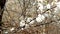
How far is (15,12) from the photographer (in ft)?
7.93

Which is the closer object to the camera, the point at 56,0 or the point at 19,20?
the point at 19,20

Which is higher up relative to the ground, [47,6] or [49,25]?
[47,6]

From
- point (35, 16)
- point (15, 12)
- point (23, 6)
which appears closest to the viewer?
point (23, 6)

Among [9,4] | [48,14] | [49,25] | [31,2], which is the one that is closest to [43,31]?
[49,25]

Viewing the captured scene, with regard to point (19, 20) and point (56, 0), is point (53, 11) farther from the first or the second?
point (19, 20)

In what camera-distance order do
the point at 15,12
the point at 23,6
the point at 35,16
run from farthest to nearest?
the point at 15,12
the point at 35,16
the point at 23,6

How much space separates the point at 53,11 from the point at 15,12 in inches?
22.8

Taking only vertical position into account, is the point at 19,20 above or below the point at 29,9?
below

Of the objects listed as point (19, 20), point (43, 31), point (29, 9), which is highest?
point (29, 9)

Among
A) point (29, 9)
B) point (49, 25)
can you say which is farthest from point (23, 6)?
point (49, 25)

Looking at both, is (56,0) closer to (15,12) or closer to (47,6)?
(47,6)

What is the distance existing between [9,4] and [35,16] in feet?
1.55

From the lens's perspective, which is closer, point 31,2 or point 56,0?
point 31,2

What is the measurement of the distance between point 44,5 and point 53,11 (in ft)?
0.63
